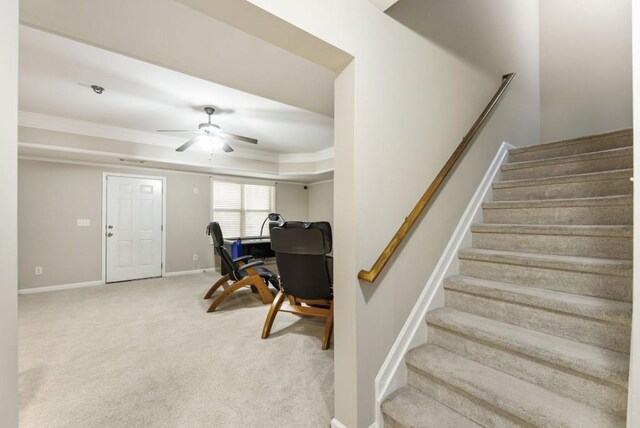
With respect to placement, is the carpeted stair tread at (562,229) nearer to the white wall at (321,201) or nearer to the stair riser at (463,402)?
the stair riser at (463,402)

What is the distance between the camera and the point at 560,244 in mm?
1696

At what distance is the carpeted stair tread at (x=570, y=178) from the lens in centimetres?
173

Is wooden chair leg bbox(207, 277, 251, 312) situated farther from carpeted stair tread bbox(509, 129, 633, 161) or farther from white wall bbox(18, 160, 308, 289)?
carpeted stair tread bbox(509, 129, 633, 161)

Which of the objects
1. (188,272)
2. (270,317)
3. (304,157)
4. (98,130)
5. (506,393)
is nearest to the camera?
(506,393)

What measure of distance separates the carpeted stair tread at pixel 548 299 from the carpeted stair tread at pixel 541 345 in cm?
14

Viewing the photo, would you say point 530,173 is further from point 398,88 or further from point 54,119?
point 54,119

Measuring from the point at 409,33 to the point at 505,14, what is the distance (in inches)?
73.8

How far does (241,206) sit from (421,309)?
5.40 m

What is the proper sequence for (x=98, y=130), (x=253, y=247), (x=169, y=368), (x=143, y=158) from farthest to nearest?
1. (x=253, y=247)
2. (x=143, y=158)
3. (x=98, y=130)
4. (x=169, y=368)

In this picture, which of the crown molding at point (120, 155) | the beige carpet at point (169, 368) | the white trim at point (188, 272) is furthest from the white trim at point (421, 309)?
the white trim at point (188, 272)

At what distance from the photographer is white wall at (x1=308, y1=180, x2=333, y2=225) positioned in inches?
269

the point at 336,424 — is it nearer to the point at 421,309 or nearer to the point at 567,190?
the point at 421,309

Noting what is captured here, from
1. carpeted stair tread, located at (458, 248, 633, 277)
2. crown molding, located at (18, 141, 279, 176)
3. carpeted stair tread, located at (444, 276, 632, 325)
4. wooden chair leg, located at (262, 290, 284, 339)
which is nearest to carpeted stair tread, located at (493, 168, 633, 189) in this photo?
carpeted stair tread, located at (458, 248, 633, 277)

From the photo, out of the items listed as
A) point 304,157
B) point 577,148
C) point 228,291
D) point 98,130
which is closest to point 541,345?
point 577,148
